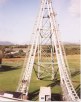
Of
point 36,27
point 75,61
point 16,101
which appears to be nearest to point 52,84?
point 36,27

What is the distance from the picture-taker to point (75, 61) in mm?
25859

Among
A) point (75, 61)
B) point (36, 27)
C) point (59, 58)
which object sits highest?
point (75, 61)

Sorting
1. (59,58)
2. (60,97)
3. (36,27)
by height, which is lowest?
(60,97)

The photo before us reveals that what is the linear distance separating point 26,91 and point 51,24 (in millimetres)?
3377

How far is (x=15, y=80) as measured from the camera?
1741 cm

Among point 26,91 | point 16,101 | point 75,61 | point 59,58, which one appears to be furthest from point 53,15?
point 75,61

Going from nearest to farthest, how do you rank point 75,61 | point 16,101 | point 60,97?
point 16,101 < point 60,97 < point 75,61

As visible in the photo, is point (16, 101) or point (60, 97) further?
point (60, 97)

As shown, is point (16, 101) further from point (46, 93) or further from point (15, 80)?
point (15, 80)

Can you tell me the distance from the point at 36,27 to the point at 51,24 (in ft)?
2.47

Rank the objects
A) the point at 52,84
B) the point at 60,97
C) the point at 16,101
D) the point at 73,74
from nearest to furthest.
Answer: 1. the point at 16,101
2. the point at 60,97
3. the point at 52,84
4. the point at 73,74

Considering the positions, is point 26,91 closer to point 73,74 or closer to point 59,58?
point 59,58

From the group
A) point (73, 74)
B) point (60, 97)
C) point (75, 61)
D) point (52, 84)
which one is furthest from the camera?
point (75, 61)

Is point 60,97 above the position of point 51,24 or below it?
below
